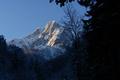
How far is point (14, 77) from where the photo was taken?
76812 mm

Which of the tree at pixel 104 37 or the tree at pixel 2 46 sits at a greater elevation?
the tree at pixel 2 46

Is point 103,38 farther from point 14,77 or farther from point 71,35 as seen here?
point 14,77

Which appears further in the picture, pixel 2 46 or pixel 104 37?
pixel 2 46

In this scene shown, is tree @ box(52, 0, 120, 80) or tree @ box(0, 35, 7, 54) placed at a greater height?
tree @ box(0, 35, 7, 54)

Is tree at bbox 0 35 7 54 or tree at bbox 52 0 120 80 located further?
tree at bbox 0 35 7 54

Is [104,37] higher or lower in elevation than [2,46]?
lower

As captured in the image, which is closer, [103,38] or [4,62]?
[103,38]

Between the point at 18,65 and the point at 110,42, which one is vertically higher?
the point at 18,65

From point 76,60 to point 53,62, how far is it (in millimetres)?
80488

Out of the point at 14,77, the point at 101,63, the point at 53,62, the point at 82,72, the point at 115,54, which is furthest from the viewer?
the point at 53,62

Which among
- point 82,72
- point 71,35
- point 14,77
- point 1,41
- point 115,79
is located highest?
point 1,41

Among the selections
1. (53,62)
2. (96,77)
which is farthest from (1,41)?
(96,77)

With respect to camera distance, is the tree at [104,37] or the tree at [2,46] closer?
the tree at [104,37]

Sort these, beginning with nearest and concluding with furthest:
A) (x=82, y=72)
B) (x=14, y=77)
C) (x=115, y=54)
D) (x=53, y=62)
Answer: (x=115, y=54) → (x=82, y=72) → (x=14, y=77) → (x=53, y=62)
